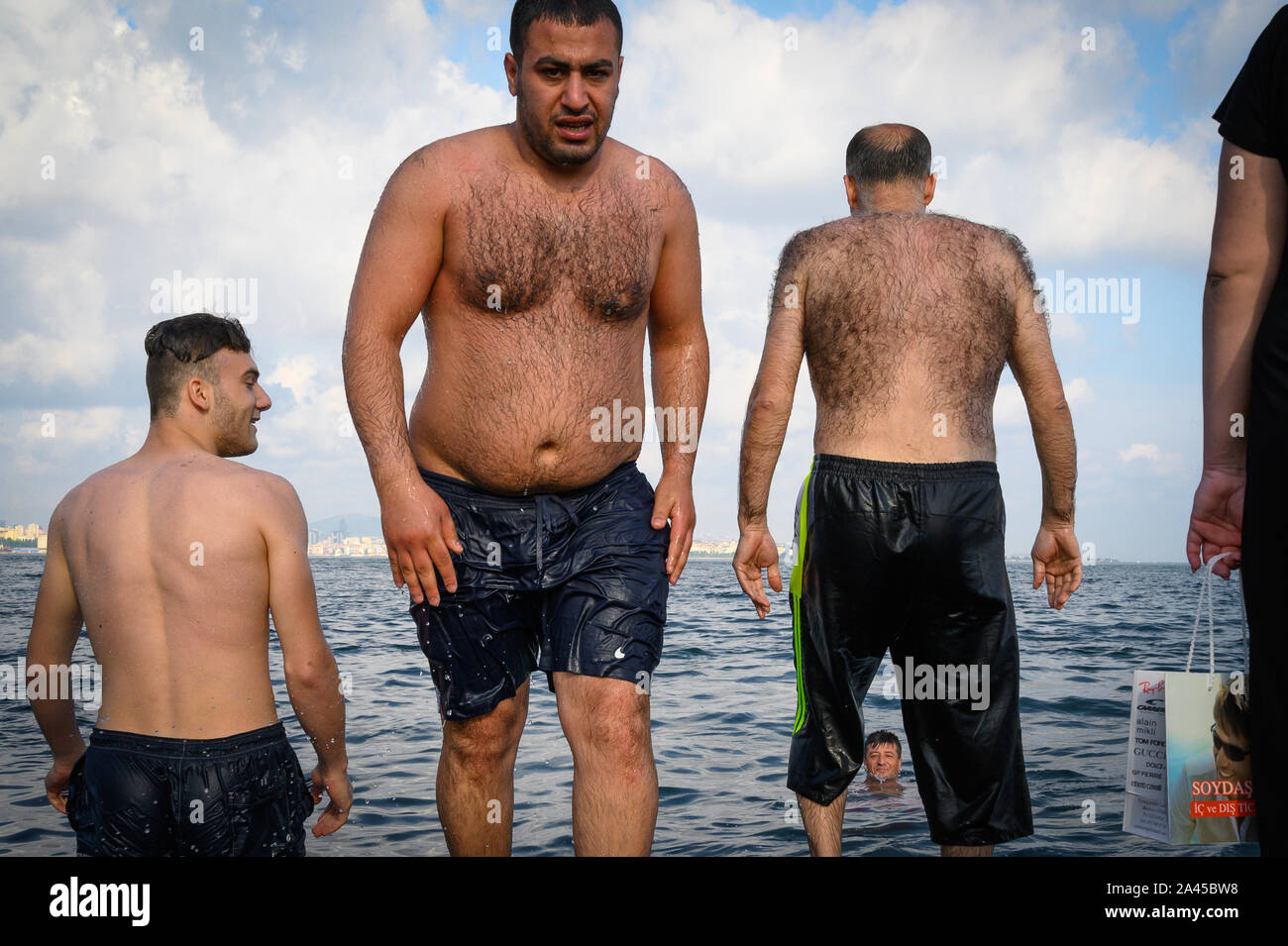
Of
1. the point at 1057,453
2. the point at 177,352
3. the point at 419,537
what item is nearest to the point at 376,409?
the point at 419,537

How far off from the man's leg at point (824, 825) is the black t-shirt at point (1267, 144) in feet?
6.52

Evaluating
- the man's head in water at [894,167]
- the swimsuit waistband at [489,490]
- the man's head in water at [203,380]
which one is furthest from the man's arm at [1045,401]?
the man's head in water at [203,380]

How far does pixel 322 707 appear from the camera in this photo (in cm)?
300

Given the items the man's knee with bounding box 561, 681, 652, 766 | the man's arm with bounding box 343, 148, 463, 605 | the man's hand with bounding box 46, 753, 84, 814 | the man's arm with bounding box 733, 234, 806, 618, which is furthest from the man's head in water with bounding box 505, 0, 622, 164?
the man's hand with bounding box 46, 753, 84, 814

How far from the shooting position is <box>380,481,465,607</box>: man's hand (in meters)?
3.11

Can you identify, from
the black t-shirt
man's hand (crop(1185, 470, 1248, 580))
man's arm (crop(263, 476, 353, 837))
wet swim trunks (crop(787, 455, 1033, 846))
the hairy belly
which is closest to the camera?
the black t-shirt

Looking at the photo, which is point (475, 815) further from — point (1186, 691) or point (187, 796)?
point (1186, 691)

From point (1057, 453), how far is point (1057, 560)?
0.41 meters

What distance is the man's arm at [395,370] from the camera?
10.3 ft

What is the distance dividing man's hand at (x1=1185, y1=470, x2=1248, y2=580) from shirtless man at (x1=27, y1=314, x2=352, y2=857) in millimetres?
2304

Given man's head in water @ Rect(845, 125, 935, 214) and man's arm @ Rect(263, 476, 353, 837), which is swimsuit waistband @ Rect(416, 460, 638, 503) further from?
man's head in water @ Rect(845, 125, 935, 214)

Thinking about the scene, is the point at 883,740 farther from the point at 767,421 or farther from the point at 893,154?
the point at 893,154

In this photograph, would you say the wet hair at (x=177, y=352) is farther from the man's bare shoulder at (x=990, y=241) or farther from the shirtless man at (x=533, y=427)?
the man's bare shoulder at (x=990, y=241)
